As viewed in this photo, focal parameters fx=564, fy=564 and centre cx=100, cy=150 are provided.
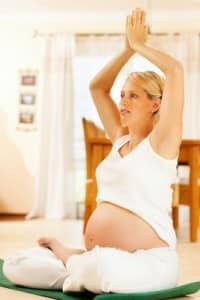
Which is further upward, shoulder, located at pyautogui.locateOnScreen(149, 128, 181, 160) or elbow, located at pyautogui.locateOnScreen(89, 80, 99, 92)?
elbow, located at pyautogui.locateOnScreen(89, 80, 99, 92)

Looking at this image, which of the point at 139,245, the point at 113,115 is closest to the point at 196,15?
the point at 113,115

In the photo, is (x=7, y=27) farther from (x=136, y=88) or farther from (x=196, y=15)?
(x=136, y=88)

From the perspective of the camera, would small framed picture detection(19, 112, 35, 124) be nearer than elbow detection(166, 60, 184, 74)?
No

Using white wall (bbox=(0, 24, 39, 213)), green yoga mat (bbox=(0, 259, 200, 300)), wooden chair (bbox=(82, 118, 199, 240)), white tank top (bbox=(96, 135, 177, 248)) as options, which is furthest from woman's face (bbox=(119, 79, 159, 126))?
white wall (bbox=(0, 24, 39, 213))

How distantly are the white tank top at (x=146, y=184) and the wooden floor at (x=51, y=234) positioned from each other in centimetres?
38

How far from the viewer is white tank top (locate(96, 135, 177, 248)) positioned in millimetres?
2082

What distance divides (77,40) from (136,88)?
480 centimetres

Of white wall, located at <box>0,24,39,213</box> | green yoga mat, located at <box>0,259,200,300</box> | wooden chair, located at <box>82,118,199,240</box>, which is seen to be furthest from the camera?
white wall, located at <box>0,24,39,213</box>

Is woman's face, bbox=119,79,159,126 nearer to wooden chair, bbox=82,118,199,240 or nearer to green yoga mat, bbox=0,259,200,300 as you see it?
green yoga mat, bbox=0,259,200,300

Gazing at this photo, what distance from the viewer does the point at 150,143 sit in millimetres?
2102

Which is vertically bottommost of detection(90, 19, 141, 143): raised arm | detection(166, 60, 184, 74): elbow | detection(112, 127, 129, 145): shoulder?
detection(112, 127, 129, 145): shoulder

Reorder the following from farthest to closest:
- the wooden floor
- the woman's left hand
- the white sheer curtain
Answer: the white sheer curtain → the wooden floor → the woman's left hand

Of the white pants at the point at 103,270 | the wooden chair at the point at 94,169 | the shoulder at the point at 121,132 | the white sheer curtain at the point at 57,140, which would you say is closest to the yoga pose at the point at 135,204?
the white pants at the point at 103,270

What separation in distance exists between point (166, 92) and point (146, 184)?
13.6 inches
